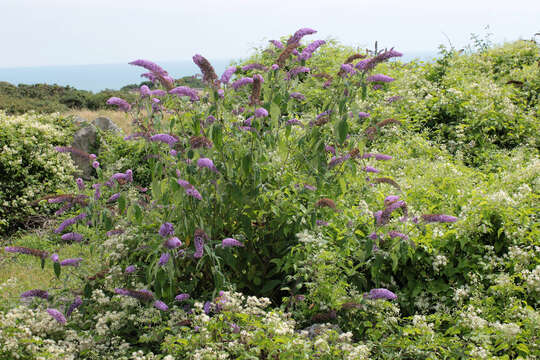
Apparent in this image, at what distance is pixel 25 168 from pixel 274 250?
5.71 metres

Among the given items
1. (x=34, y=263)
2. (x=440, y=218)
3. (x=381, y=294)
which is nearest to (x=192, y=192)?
(x=381, y=294)

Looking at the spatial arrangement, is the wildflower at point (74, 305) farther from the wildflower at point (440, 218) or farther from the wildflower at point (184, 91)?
the wildflower at point (440, 218)

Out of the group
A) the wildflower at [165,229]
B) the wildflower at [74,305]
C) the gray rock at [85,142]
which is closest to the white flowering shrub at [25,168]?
the gray rock at [85,142]

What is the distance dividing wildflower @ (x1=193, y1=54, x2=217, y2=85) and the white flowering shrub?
5.48 m

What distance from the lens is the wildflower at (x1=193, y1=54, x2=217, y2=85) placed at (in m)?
3.36

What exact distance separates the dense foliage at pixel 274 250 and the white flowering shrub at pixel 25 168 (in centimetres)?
417

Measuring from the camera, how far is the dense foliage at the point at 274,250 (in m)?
3.10

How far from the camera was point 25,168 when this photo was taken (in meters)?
7.95

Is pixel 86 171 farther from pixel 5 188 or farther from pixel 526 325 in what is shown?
pixel 526 325

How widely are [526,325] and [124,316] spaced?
2.79m

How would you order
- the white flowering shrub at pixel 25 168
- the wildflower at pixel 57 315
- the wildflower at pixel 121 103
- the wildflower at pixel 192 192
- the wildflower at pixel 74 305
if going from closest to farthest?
the wildflower at pixel 192 192
the wildflower at pixel 57 315
the wildflower at pixel 121 103
the wildflower at pixel 74 305
the white flowering shrub at pixel 25 168

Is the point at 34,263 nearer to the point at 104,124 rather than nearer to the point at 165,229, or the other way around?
the point at 165,229

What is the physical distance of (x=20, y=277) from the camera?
574 centimetres

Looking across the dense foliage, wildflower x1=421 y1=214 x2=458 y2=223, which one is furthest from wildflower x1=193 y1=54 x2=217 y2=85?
wildflower x1=421 y1=214 x2=458 y2=223
